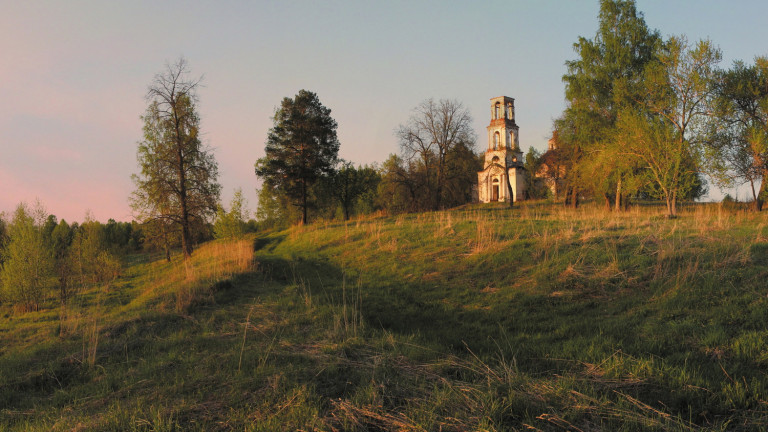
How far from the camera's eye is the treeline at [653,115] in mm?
21469

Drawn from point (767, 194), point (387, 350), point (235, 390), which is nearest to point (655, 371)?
point (387, 350)

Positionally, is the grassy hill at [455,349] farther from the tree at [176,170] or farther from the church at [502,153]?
the church at [502,153]

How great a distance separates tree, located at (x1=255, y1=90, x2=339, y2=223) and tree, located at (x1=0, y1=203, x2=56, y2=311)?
1702cm

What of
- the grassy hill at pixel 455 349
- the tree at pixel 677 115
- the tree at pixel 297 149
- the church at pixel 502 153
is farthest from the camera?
the church at pixel 502 153

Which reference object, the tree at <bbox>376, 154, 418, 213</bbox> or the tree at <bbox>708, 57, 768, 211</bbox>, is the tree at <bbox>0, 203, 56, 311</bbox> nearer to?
the tree at <bbox>376, 154, 418, 213</bbox>

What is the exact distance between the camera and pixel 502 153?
54469mm

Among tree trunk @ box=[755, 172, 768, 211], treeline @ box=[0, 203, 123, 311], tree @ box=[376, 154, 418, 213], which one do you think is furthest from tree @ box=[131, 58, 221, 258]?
tree trunk @ box=[755, 172, 768, 211]

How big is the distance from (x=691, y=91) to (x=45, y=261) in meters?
39.5

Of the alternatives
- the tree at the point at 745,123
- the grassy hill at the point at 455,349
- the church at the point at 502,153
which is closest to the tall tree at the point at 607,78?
the tree at the point at 745,123

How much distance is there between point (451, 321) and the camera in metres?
7.85

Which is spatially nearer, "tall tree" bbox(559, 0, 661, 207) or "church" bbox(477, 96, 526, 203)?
"tall tree" bbox(559, 0, 661, 207)

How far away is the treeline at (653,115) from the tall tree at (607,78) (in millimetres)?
67

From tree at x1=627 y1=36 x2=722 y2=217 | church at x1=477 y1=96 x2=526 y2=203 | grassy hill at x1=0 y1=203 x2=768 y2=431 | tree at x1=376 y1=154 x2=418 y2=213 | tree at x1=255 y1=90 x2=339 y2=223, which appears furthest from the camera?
church at x1=477 y1=96 x2=526 y2=203

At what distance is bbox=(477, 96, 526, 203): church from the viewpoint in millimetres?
54688
